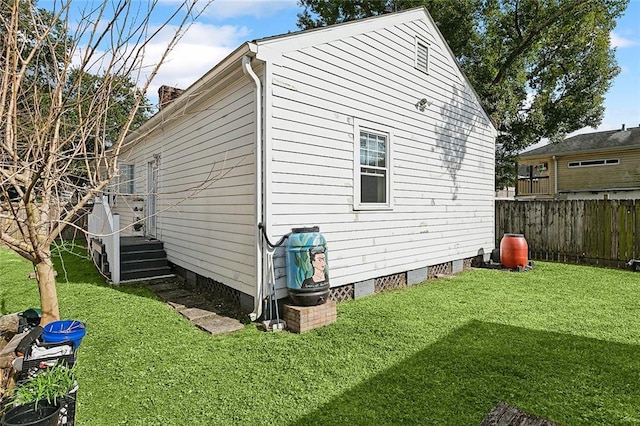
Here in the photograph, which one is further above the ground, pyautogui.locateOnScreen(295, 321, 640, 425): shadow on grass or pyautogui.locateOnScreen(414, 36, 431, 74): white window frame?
pyautogui.locateOnScreen(414, 36, 431, 74): white window frame

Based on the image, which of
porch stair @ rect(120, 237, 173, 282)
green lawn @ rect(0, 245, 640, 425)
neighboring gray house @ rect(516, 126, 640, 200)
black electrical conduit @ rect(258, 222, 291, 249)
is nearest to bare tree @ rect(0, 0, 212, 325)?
green lawn @ rect(0, 245, 640, 425)

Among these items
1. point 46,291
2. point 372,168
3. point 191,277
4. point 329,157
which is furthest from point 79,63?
point 191,277

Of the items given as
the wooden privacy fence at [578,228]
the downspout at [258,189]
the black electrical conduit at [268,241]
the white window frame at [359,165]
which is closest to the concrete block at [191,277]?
the downspout at [258,189]

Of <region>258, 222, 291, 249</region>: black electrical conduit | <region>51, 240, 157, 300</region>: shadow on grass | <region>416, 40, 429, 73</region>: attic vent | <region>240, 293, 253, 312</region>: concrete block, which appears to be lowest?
<region>51, 240, 157, 300</region>: shadow on grass

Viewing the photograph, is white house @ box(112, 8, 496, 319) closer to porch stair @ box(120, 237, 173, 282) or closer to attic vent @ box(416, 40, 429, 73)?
attic vent @ box(416, 40, 429, 73)

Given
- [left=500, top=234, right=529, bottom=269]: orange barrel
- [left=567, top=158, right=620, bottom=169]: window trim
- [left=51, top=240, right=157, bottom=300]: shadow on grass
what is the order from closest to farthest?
[left=51, top=240, right=157, bottom=300]: shadow on grass
[left=500, top=234, right=529, bottom=269]: orange barrel
[left=567, top=158, right=620, bottom=169]: window trim

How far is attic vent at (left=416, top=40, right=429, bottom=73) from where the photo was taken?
7.39 meters

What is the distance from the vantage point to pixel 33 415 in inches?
89.5

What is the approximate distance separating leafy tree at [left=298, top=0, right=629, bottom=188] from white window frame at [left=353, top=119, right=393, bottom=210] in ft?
31.6

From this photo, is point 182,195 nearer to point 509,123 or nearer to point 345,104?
point 345,104

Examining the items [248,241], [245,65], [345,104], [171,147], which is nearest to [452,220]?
[345,104]

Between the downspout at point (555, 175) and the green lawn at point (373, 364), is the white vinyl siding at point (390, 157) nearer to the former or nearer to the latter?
the green lawn at point (373, 364)

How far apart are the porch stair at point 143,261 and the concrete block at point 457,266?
20.5 ft

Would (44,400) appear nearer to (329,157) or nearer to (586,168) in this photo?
(329,157)
